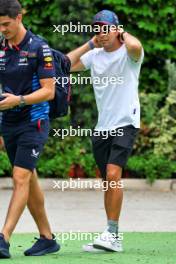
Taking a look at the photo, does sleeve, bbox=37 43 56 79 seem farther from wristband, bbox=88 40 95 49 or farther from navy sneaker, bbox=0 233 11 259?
navy sneaker, bbox=0 233 11 259

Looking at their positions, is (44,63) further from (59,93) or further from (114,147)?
(114,147)

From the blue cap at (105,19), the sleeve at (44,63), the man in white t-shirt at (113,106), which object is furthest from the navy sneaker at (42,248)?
the blue cap at (105,19)

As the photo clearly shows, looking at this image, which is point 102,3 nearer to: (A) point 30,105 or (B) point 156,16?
(B) point 156,16

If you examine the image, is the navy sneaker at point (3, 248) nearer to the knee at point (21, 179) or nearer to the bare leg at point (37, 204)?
the knee at point (21, 179)

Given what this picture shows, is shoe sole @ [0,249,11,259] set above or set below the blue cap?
below

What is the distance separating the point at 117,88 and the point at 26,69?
96cm

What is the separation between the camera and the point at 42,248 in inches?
297

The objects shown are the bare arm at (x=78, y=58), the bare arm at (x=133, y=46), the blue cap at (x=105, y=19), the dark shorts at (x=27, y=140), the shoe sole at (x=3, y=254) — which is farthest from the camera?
the bare arm at (x=78, y=58)

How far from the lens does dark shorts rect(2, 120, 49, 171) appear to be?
23.7ft

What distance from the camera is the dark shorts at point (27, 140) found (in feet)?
23.7

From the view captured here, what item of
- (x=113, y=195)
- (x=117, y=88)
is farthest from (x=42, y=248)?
(x=117, y=88)

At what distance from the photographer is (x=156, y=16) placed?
43.7 feet

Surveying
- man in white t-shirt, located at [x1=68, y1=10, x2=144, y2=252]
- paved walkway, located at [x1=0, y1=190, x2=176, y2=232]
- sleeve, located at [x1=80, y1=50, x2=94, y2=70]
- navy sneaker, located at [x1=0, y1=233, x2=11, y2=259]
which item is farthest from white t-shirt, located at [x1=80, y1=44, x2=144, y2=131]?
paved walkway, located at [x1=0, y1=190, x2=176, y2=232]

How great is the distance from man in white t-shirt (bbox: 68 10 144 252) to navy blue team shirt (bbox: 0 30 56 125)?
76 cm
